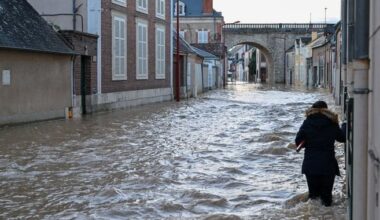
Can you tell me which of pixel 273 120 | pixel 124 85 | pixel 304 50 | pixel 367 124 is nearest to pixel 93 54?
pixel 124 85

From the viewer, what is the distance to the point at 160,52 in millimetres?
33781

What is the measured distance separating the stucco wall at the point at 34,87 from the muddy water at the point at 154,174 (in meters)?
0.85

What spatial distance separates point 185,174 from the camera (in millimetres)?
10336

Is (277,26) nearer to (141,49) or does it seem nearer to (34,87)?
(141,49)

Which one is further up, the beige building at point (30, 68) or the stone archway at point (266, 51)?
the stone archway at point (266, 51)

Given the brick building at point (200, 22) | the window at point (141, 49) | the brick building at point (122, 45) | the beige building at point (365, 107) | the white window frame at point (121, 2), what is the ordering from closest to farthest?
the beige building at point (365, 107), the brick building at point (122, 45), the white window frame at point (121, 2), the window at point (141, 49), the brick building at point (200, 22)

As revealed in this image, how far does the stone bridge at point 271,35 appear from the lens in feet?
267

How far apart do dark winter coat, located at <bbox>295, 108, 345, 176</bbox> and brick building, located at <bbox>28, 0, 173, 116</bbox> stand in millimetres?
16447

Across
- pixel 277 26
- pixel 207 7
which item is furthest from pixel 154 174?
pixel 277 26

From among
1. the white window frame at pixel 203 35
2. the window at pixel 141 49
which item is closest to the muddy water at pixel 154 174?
the window at pixel 141 49

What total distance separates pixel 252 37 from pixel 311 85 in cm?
1693

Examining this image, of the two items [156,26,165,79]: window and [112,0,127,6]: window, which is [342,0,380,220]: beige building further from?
[156,26,165,79]: window

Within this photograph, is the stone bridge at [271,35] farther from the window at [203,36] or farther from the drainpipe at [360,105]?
the drainpipe at [360,105]

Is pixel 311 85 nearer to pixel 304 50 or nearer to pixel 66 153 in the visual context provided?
pixel 304 50
